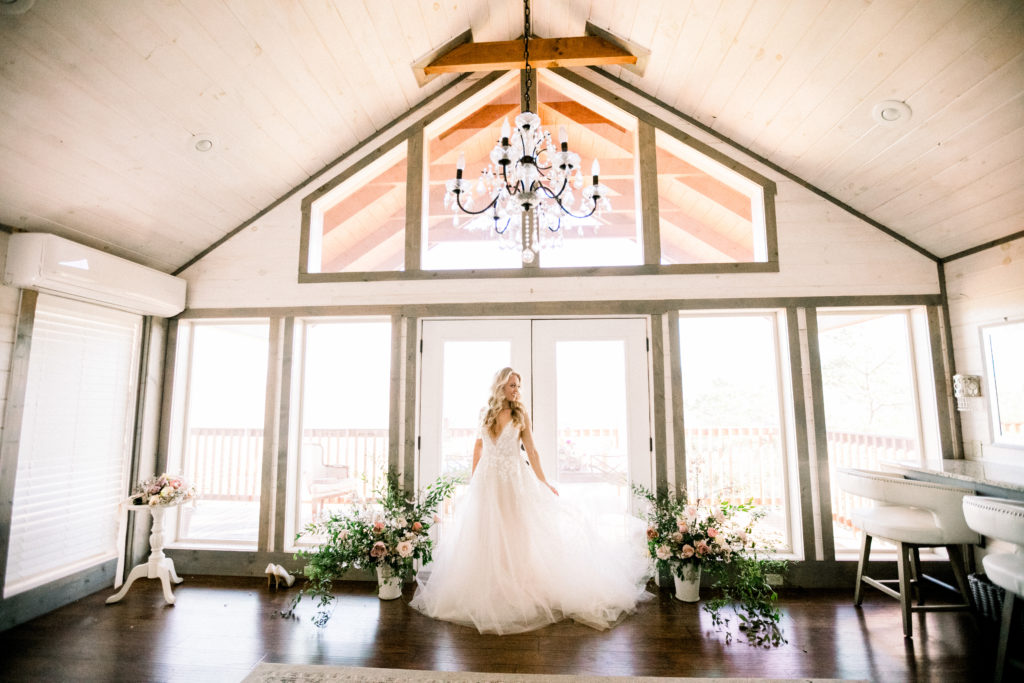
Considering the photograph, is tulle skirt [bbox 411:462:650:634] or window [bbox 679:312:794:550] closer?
tulle skirt [bbox 411:462:650:634]

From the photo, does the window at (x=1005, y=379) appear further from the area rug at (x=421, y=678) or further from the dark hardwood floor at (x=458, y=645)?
the area rug at (x=421, y=678)

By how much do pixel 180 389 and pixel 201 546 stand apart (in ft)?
4.55

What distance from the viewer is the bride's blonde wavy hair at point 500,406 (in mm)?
3482

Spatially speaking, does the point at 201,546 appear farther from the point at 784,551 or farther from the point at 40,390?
the point at 784,551

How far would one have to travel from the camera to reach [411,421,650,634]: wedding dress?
307 cm

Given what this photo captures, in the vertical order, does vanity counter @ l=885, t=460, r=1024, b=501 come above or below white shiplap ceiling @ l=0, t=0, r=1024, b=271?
below

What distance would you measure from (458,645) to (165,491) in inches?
99.0

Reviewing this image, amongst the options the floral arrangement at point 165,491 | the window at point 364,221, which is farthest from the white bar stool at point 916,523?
the floral arrangement at point 165,491

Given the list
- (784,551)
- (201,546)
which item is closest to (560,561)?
(784,551)

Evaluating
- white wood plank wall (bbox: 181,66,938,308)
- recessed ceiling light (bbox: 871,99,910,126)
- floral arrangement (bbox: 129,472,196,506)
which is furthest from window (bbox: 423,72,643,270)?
floral arrangement (bbox: 129,472,196,506)

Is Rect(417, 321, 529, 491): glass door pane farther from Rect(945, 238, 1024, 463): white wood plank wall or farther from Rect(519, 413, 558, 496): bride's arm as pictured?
Rect(945, 238, 1024, 463): white wood plank wall

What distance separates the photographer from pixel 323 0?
2955 millimetres

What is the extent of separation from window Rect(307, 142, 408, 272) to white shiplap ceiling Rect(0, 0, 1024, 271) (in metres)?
0.29

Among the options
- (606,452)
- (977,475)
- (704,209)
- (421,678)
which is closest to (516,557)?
(421,678)
